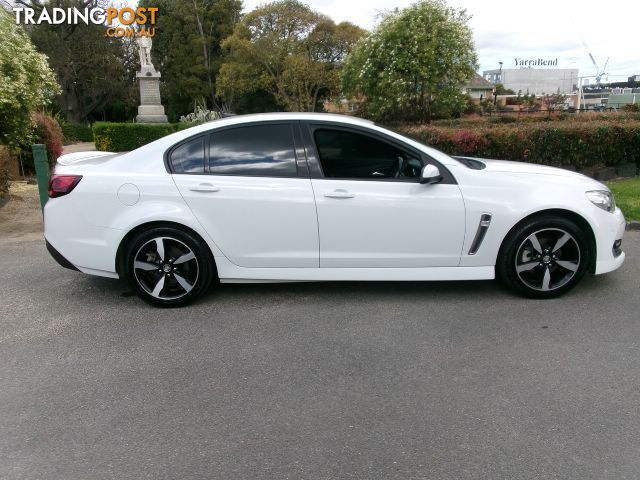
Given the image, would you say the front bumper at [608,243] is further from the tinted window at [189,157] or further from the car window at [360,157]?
the tinted window at [189,157]

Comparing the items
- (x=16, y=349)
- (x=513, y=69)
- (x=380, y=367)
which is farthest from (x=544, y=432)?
(x=513, y=69)

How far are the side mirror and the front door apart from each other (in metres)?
0.09

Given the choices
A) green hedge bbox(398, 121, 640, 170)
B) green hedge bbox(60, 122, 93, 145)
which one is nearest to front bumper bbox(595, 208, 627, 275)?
green hedge bbox(398, 121, 640, 170)

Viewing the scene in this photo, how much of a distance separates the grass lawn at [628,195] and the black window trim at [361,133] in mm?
4037

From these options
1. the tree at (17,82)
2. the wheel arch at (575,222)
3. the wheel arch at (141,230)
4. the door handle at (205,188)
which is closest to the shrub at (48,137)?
the tree at (17,82)

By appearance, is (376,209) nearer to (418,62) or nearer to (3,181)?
(3,181)

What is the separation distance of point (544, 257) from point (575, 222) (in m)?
0.40

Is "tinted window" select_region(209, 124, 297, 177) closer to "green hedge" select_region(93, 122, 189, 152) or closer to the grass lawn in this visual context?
the grass lawn

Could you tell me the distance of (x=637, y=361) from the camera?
3441mm

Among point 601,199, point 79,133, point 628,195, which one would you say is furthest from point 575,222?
point 79,133

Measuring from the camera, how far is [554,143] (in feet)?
30.5

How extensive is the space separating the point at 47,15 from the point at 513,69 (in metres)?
52.0

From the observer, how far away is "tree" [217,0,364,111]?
105 feet

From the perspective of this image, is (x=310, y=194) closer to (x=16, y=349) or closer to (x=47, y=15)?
(x=16, y=349)
